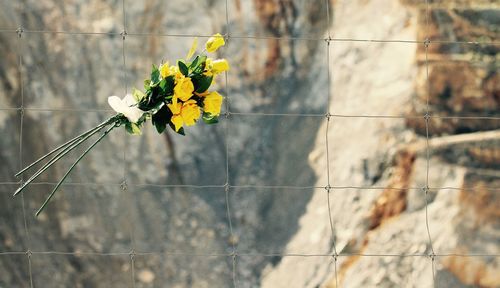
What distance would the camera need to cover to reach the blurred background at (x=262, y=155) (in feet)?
6.97

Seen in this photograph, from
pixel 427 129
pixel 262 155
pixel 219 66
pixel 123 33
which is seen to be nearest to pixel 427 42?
pixel 427 129

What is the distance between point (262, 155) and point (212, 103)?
76 cm

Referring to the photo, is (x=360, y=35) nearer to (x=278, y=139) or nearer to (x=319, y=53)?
→ (x=319, y=53)

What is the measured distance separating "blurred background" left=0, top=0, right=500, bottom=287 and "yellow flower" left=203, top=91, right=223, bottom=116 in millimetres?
738

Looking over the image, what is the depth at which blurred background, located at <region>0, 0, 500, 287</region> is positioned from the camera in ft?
6.97

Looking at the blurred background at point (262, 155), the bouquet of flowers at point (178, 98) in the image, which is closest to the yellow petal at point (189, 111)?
the bouquet of flowers at point (178, 98)

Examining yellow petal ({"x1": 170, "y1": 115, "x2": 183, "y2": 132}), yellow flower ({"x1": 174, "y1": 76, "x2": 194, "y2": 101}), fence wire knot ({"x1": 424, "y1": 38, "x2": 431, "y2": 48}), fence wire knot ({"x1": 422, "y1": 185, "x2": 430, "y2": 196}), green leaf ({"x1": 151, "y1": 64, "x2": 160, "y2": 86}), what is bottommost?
fence wire knot ({"x1": 422, "y1": 185, "x2": 430, "y2": 196})

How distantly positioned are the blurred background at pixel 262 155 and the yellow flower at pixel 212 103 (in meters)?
0.74

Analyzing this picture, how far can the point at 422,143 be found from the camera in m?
2.19

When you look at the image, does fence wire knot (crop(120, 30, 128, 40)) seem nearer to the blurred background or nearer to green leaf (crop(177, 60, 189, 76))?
the blurred background

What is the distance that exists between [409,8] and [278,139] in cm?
44

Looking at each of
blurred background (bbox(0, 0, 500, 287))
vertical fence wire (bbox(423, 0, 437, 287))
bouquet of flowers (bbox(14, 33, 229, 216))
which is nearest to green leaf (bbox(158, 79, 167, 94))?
bouquet of flowers (bbox(14, 33, 229, 216))

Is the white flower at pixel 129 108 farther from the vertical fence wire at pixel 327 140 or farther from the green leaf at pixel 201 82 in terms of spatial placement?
the vertical fence wire at pixel 327 140

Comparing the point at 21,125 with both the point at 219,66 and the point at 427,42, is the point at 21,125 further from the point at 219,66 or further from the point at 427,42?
the point at 427,42
